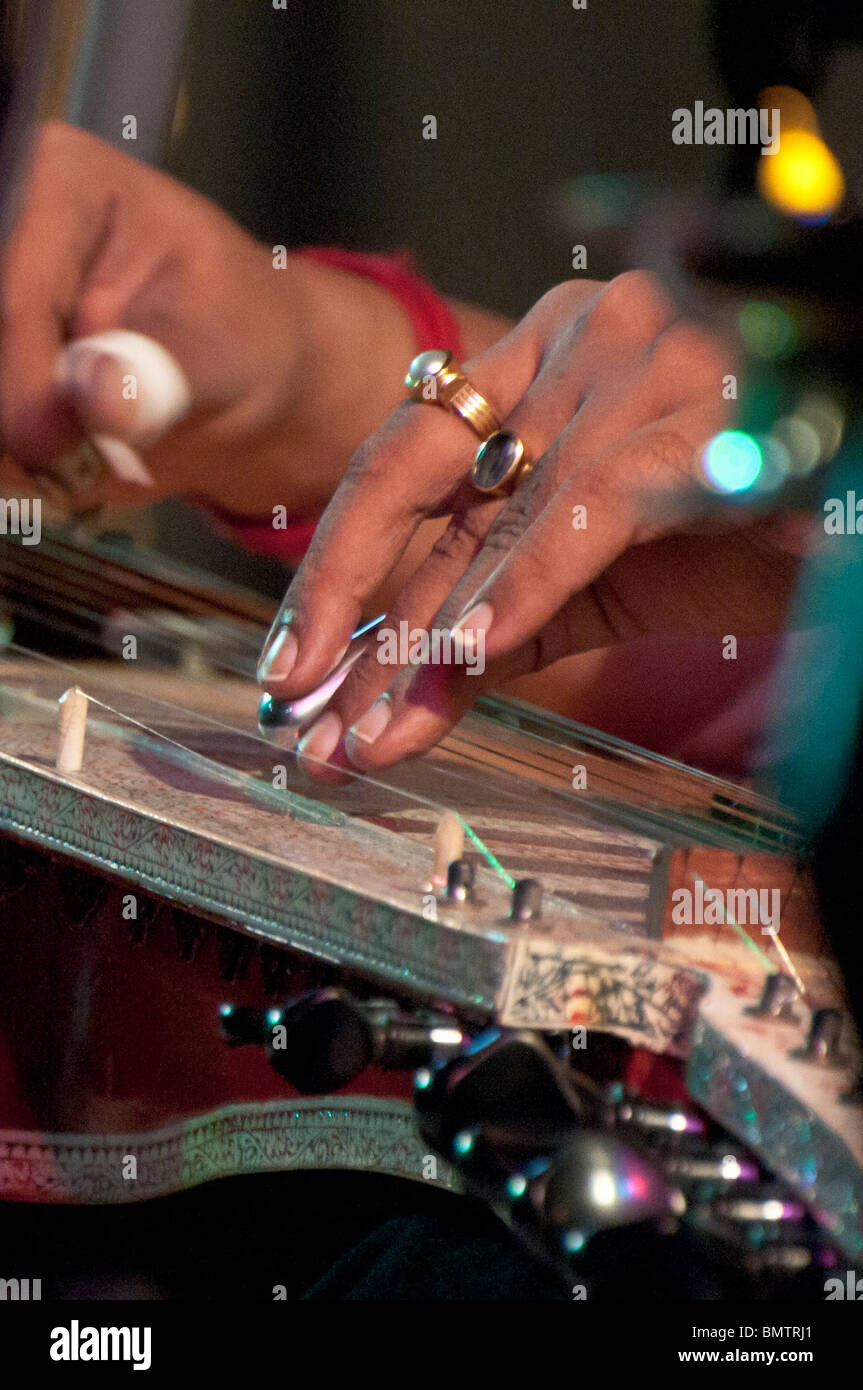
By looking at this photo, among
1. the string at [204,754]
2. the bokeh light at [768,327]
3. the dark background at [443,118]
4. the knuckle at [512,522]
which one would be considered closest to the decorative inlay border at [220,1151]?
the string at [204,754]

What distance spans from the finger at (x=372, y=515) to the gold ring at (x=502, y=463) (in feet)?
0.07

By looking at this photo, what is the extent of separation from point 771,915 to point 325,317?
1224 mm

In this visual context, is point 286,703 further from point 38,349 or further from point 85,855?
point 38,349

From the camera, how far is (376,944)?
64 cm

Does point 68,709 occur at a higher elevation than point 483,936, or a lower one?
higher

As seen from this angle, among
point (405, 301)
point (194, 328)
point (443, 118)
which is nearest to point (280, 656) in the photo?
point (194, 328)

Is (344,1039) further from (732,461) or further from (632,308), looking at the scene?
(632,308)

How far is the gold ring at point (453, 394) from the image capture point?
946 mm

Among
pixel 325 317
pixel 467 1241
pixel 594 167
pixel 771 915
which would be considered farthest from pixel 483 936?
pixel 594 167

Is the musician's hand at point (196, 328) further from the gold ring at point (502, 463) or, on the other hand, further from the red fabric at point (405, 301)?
the gold ring at point (502, 463)

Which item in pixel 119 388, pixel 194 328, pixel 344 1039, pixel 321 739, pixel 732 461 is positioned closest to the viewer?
pixel 344 1039

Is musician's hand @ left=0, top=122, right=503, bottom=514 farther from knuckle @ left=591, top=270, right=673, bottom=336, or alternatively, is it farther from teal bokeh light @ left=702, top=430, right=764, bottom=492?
teal bokeh light @ left=702, top=430, right=764, bottom=492

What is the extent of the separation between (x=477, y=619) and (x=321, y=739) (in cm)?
15
